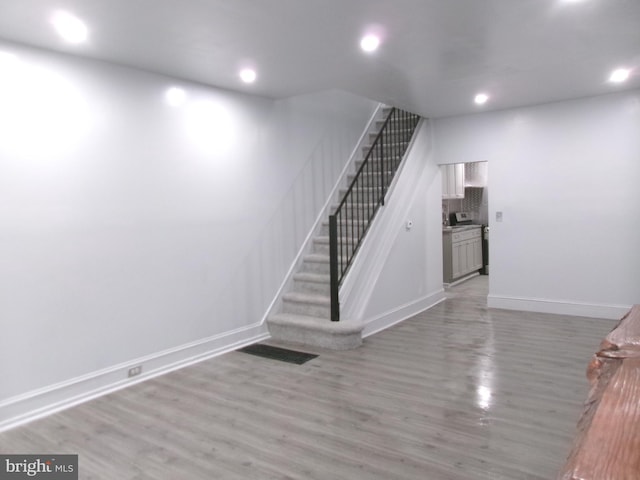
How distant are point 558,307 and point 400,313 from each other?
76.5 inches

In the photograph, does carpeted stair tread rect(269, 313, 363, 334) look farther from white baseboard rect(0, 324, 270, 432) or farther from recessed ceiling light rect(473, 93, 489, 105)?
recessed ceiling light rect(473, 93, 489, 105)

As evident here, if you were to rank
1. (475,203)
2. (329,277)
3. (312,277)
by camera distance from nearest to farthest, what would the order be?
(329,277), (312,277), (475,203)

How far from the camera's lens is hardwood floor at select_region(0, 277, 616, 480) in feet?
7.88

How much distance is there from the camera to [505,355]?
4.12 meters

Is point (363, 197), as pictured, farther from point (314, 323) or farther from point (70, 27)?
point (70, 27)

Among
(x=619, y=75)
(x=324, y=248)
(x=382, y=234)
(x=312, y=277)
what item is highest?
(x=619, y=75)

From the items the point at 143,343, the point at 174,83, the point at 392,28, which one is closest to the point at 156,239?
the point at 143,343

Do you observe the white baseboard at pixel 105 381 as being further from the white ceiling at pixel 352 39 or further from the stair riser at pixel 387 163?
the stair riser at pixel 387 163

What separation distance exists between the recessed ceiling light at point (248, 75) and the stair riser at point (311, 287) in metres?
2.22

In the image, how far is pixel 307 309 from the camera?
486 cm

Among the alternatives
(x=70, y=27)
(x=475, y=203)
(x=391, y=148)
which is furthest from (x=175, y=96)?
(x=475, y=203)

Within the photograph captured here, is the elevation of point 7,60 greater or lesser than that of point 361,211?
greater

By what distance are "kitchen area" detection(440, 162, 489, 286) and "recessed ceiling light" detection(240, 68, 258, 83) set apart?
4.15m

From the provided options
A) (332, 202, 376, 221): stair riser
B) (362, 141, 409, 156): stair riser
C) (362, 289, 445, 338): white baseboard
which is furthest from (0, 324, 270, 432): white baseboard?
(362, 141, 409, 156): stair riser
